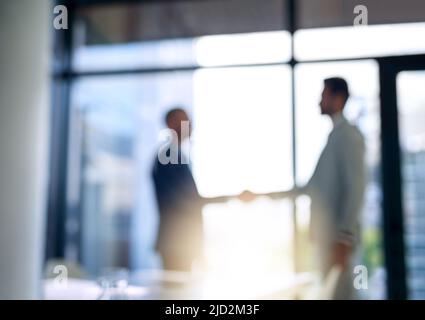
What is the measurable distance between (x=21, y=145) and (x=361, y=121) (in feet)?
7.78

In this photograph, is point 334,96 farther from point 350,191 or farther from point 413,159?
point 413,159

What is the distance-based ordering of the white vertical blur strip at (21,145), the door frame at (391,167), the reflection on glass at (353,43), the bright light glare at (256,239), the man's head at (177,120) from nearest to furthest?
the white vertical blur strip at (21,145)
the man's head at (177,120)
the reflection on glass at (353,43)
the door frame at (391,167)
the bright light glare at (256,239)

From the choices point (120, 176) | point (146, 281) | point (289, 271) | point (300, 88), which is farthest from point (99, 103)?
point (146, 281)

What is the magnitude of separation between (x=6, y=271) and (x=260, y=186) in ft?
7.88

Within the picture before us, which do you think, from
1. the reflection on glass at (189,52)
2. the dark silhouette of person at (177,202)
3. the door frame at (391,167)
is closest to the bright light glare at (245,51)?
the reflection on glass at (189,52)

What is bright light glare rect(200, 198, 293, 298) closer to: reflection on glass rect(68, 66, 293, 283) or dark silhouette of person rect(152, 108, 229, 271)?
reflection on glass rect(68, 66, 293, 283)

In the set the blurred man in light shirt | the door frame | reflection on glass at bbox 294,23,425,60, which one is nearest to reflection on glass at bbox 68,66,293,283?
reflection on glass at bbox 294,23,425,60

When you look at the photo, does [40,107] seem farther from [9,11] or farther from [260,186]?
[260,186]

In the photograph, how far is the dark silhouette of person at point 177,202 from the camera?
A: 1.58m

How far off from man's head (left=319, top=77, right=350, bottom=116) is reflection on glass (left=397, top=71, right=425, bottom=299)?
4.26 feet

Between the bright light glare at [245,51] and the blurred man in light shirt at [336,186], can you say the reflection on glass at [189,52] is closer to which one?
the bright light glare at [245,51]

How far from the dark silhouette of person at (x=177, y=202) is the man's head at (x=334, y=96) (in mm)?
563

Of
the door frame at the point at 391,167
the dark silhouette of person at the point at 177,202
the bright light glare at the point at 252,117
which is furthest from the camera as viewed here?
the bright light glare at the point at 252,117

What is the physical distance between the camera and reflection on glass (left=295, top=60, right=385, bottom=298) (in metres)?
3.34
